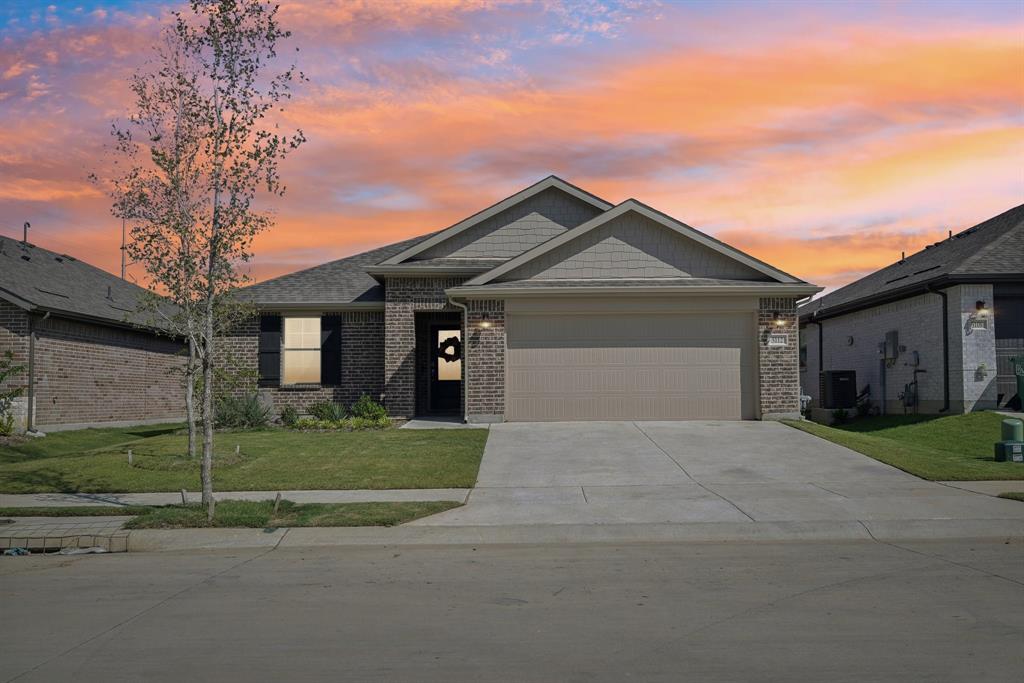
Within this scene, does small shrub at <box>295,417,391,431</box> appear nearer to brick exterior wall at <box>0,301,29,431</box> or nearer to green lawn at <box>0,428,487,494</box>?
green lawn at <box>0,428,487,494</box>

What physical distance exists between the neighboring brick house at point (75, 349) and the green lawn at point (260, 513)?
9.61 metres

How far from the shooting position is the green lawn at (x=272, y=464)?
1291 centimetres

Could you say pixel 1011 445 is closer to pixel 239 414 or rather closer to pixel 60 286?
pixel 239 414

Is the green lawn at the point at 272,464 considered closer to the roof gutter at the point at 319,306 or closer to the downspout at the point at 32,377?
the downspout at the point at 32,377

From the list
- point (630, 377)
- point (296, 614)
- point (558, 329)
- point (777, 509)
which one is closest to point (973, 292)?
point (630, 377)

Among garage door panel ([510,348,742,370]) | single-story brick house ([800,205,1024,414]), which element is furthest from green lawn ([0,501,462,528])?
single-story brick house ([800,205,1024,414])

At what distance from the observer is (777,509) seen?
10.8 meters

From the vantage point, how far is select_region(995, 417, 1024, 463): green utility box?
49.1ft

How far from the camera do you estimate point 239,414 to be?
20.1 meters

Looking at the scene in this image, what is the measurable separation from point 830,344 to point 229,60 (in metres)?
25.5

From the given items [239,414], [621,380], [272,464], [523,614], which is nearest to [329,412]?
[239,414]

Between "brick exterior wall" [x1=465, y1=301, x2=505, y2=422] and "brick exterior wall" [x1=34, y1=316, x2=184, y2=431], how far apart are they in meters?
6.61

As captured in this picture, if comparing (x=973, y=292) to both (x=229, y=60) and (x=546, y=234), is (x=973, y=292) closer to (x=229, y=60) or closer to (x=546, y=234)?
(x=546, y=234)

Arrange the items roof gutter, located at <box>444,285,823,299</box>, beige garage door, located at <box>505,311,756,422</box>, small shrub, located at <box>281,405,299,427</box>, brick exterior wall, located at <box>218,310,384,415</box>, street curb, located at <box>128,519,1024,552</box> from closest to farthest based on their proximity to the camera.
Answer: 1. street curb, located at <box>128,519,1024,552</box>
2. roof gutter, located at <box>444,285,823,299</box>
3. beige garage door, located at <box>505,311,756,422</box>
4. small shrub, located at <box>281,405,299,427</box>
5. brick exterior wall, located at <box>218,310,384,415</box>
